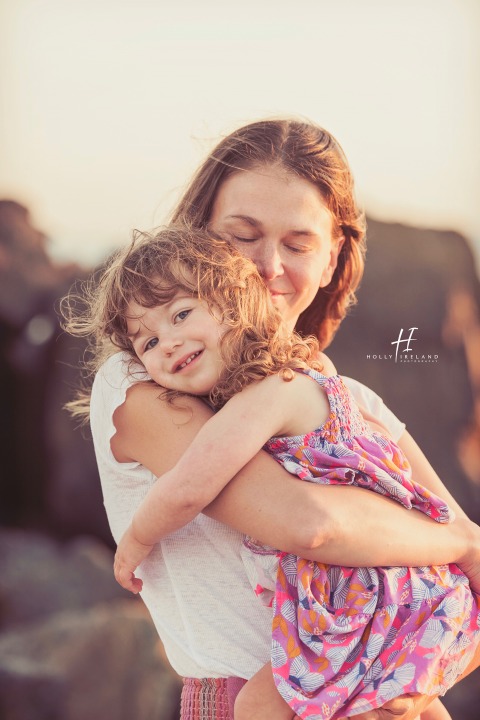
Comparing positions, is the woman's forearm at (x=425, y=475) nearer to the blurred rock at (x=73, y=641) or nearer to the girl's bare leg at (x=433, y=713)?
the girl's bare leg at (x=433, y=713)

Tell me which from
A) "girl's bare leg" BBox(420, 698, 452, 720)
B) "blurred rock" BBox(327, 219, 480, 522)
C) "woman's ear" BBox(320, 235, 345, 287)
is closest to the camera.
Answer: "girl's bare leg" BBox(420, 698, 452, 720)

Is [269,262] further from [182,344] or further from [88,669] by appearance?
[88,669]

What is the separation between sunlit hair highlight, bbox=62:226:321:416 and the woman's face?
75mm

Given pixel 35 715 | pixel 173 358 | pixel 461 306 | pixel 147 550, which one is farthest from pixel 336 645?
pixel 461 306

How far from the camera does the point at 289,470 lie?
129cm

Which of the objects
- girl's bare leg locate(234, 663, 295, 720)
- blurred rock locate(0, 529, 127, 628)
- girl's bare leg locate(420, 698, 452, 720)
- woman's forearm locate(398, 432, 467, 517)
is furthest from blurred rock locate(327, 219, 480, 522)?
girl's bare leg locate(234, 663, 295, 720)

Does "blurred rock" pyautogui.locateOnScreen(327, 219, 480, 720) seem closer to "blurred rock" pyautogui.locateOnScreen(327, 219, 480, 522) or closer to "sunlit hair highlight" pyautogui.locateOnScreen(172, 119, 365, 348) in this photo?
"blurred rock" pyautogui.locateOnScreen(327, 219, 480, 522)

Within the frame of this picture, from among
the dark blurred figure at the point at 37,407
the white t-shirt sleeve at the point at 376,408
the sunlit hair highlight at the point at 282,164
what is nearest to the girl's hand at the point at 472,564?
the white t-shirt sleeve at the point at 376,408

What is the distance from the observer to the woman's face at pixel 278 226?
5.28 ft

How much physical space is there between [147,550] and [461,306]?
3.69 meters

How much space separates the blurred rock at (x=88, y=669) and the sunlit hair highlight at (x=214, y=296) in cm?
306

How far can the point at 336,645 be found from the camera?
1262 millimetres

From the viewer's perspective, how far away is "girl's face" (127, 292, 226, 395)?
136cm

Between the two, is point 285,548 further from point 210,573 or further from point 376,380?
point 376,380
